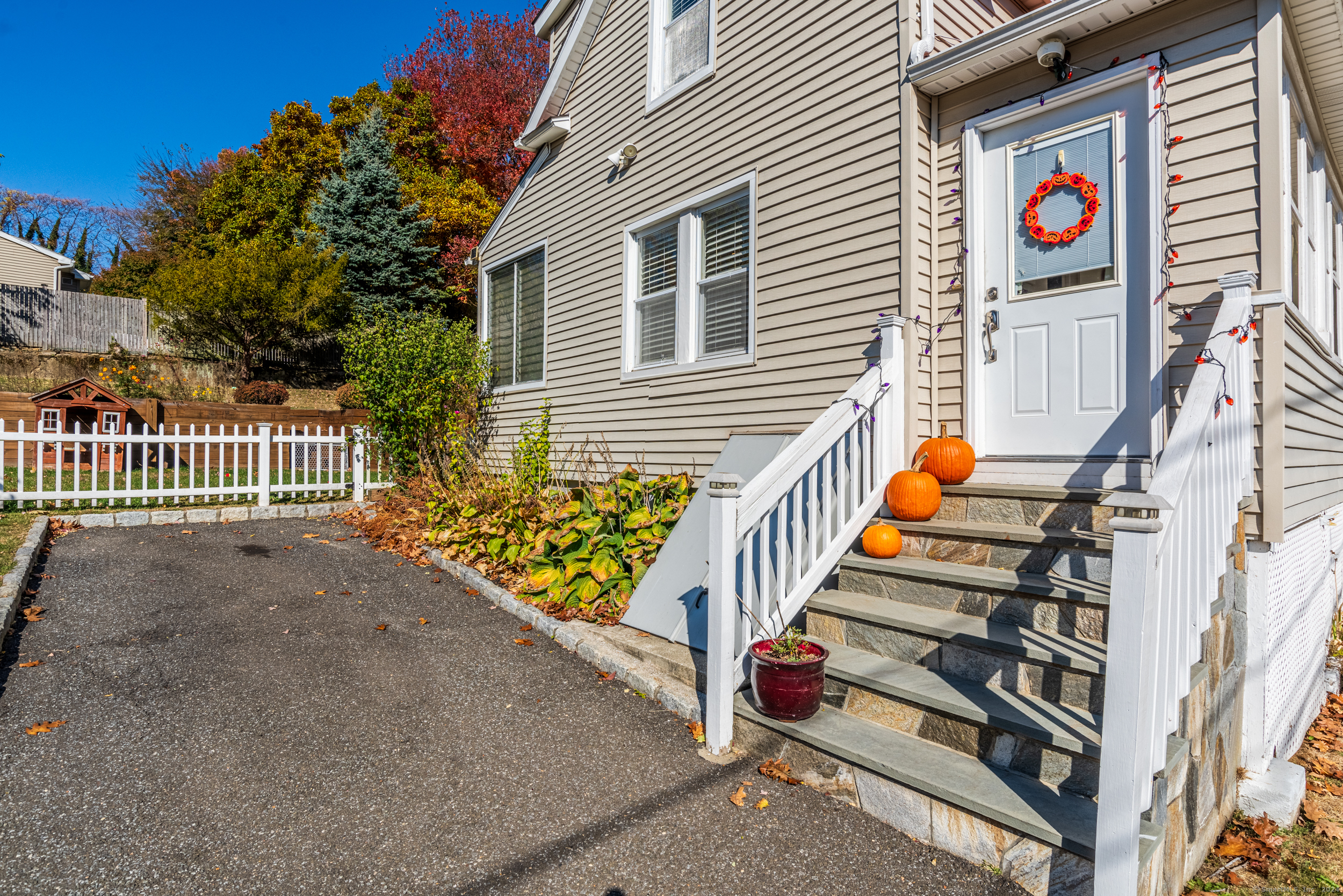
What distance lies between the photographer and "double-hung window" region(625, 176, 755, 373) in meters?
5.88

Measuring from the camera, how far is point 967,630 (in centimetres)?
308

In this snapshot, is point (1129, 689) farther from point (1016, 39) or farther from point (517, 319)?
point (517, 319)

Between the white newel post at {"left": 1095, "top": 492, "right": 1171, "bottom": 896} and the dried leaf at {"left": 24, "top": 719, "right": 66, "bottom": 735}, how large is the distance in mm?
4215

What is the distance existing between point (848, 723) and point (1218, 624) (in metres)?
1.60

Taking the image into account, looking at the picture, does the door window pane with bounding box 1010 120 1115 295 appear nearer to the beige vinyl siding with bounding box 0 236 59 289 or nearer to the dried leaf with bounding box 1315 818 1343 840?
the dried leaf with bounding box 1315 818 1343 840

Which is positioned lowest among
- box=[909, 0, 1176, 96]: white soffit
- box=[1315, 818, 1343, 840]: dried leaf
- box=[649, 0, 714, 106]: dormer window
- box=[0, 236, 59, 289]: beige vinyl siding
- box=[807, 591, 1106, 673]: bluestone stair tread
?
box=[1315, 818, 1343, 840]: dried leaf

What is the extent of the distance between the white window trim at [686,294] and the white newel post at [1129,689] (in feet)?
12.4

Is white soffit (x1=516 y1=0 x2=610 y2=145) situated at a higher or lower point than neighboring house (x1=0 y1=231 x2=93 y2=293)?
lower

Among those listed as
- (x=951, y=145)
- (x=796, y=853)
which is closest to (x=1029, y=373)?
(x=951, y=145)

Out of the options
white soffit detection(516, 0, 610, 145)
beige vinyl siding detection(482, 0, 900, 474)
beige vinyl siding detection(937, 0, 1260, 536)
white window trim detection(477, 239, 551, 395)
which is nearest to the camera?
beige vinyl siding detection(937, 0, 1260, 536)

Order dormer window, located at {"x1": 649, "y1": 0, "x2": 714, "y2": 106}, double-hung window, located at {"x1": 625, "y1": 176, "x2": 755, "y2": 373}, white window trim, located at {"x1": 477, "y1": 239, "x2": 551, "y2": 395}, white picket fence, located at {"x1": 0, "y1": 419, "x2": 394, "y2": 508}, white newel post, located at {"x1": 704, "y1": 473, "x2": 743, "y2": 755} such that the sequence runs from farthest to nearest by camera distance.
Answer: white window trim, located at {"x1": 477, "y1": 239, "x2": 551, "y2": 395}
white picket fence, located at {"x1": 0, "y1": 419, "x2": 394, "y2": 508}
dormer window, located at {"x1": 649, "y1": 0, "x2": 714, "y2": 106}
double-hung window, located at {"x1": 625, "y1": 176, "x2": 755, "y2": 373}
white newel post, located at {"x1": 704, "y1": 473, "x2": 743, "y2": 755}

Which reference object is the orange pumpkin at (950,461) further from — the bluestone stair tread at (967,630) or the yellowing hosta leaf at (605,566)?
the yellowing hosta leaf at (605,566)

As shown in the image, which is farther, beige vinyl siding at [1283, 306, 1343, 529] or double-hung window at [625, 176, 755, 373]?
double-hung window at [625, 176, 755, 373]

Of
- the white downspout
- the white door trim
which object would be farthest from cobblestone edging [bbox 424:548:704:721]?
the white downspout
